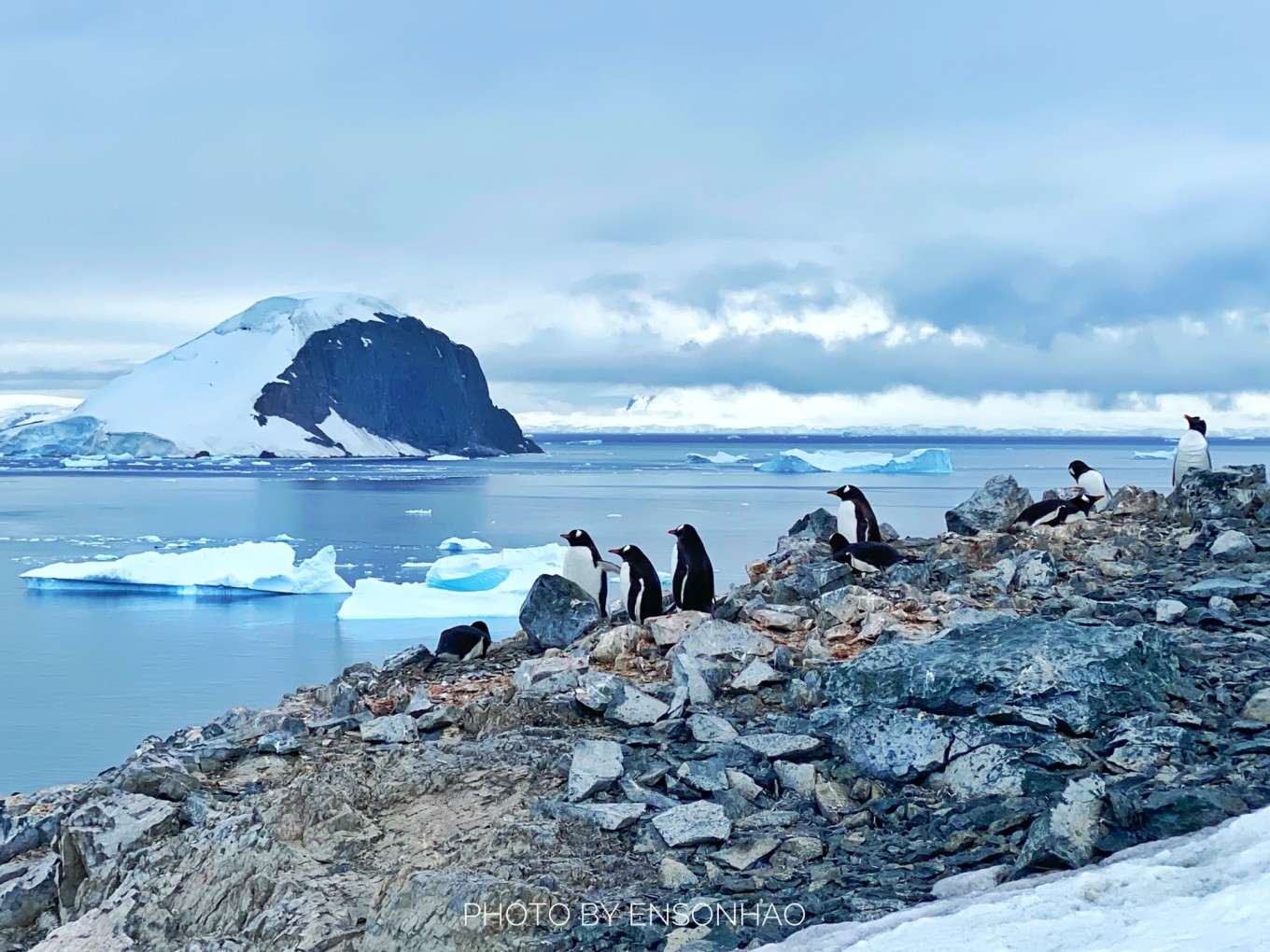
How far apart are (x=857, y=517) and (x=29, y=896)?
6.22 metres

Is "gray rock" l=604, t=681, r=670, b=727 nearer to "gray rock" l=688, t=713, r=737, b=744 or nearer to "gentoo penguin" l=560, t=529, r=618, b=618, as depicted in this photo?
"gray rock" l=688, t=713, r=737, b=744

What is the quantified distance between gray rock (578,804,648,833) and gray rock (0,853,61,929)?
6.22ft

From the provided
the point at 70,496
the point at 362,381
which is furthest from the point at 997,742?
the point at 362,381

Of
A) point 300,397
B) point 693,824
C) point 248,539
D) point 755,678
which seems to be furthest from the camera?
point 300,397

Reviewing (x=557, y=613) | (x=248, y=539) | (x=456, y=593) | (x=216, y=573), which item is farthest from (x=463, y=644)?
(x=248, y=539)

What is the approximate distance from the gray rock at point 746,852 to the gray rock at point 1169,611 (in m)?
2.43

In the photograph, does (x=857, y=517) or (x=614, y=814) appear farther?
(x=857, y=517)

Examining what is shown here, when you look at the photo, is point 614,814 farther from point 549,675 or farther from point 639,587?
Result: point 639,587

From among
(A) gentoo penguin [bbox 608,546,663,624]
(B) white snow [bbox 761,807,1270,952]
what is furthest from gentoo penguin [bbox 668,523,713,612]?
(B) white snow [bbox 761,807,1270,952]

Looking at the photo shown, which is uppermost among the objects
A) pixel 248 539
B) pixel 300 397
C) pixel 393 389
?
pixel 393 389

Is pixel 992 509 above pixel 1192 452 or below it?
below

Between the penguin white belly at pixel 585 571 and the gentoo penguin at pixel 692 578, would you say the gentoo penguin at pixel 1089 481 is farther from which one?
the gentoo penguin at pixel 692 578

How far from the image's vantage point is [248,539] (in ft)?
90.1

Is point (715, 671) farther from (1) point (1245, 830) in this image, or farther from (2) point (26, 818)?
(2) point (26, 818)
